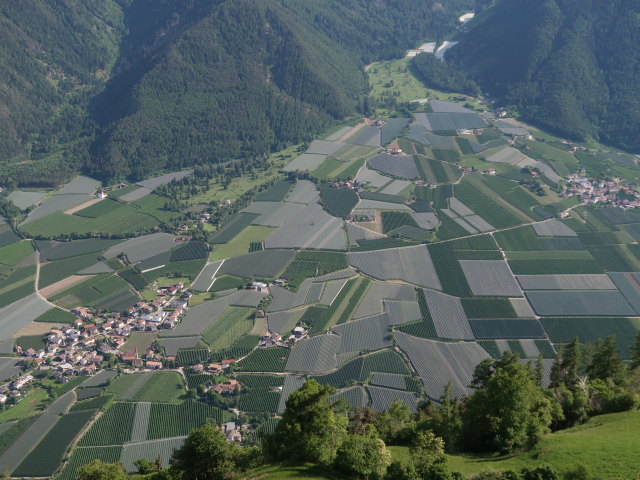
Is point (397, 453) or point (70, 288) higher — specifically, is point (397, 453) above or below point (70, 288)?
below

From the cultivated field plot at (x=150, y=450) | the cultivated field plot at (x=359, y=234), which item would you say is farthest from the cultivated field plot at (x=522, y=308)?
the cultivated field plot at (x=150, y=450)

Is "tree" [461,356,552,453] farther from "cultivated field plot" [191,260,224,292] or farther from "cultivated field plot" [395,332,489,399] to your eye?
"cultivated field plot" [191,260,224,292]

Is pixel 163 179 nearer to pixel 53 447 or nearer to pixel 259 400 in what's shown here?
pixel 259 400

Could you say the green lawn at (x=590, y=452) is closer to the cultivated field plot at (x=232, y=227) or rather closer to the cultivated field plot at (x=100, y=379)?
the cultivated field plot at (x=100, y=379)

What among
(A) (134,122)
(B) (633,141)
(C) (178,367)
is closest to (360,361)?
(C) (178,367)

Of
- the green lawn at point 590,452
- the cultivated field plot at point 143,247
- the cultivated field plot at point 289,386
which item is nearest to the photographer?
the green lawn at point 590,452

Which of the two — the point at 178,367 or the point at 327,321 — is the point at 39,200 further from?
the point at 327,321

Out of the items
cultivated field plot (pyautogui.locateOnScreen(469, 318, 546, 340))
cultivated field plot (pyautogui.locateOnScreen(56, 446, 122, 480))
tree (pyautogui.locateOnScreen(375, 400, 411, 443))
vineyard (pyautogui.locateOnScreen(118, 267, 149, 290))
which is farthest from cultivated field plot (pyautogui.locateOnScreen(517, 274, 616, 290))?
cultivated field plot (pyautogui.locateOnScreen(56, 446, 122, 480))
